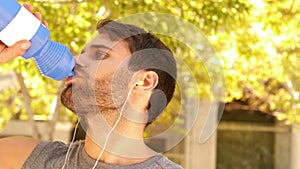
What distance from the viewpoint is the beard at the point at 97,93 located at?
2.21 meters

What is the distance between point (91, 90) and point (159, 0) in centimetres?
188

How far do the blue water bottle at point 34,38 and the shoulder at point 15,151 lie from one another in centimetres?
29

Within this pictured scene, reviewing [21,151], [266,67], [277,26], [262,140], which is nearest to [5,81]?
[266,67]

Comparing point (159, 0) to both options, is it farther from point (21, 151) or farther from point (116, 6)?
point (21, 151)

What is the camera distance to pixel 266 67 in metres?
7.09

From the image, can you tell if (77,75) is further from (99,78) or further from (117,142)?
(117,142)

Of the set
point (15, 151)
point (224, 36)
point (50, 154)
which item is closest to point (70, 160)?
point (50, 154)

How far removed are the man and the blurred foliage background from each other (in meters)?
1.27

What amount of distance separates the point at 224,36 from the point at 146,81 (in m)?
3.49

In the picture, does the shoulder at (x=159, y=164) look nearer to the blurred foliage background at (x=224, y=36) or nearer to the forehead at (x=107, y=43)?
the forehead at (x=107, y=43)

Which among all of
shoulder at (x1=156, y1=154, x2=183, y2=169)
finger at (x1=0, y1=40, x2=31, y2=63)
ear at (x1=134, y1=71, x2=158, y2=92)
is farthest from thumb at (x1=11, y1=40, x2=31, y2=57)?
shoulder at (x1=156, y1=154, x2=183, y2=169)

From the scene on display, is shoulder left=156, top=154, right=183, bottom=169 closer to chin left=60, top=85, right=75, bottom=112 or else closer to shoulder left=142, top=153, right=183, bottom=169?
shoulder left=142, top=153, right=183, bottom=169

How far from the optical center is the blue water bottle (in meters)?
1.93

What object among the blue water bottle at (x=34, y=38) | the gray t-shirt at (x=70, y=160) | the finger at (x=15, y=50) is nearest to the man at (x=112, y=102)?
the gray t-shirt at (x=70, y=160)
